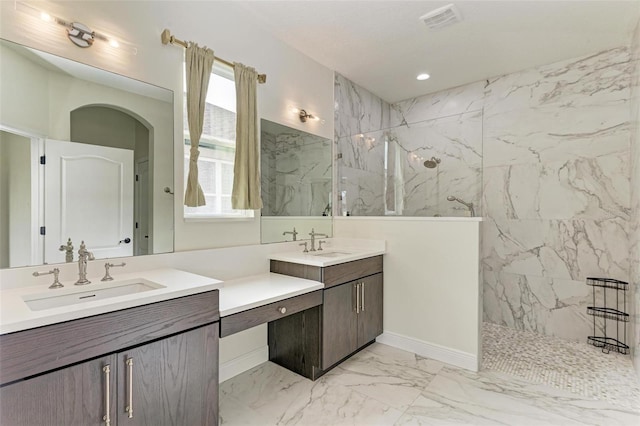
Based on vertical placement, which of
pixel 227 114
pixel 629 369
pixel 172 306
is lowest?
pixel 629 369

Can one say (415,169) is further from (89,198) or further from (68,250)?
(68,250)

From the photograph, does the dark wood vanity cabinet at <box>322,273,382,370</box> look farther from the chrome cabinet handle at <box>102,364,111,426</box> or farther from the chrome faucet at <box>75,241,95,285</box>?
the chrome faucet at <box>75,241,95,285</box>

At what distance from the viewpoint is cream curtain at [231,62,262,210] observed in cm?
224

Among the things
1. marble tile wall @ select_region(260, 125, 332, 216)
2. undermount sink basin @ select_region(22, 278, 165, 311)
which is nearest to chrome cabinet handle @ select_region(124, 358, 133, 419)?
undermount sink basin @ select_region(22, 278, 165, 311)

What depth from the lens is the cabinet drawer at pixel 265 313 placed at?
1588 mm

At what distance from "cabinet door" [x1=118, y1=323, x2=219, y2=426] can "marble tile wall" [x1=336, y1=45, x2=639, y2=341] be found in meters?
2.07

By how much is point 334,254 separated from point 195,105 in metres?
1.63

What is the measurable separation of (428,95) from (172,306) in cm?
370

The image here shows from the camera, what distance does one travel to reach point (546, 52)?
2818 mm

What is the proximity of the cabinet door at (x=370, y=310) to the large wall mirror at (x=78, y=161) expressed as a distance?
1.57 metres

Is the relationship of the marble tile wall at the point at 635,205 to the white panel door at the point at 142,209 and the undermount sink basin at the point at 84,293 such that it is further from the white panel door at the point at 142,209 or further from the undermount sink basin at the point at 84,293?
the white panel door at the point at 142,209

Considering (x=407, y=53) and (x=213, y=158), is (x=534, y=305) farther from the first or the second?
(x=213, y=158)

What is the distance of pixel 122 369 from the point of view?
1194 millimetres

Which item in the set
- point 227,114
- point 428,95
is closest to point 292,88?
point 227,114
